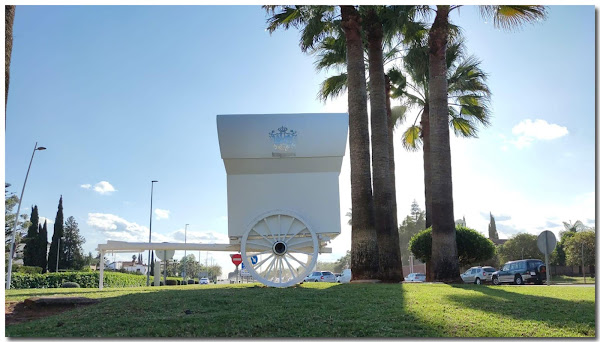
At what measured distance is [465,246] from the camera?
2433 centimetres

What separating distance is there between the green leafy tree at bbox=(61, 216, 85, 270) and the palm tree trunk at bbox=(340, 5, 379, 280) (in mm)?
51173

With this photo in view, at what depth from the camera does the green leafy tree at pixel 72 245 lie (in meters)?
59.2

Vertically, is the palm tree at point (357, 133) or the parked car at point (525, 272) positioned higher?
the palm tree at point (357, 133)

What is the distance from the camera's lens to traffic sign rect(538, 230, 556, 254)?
14680mm

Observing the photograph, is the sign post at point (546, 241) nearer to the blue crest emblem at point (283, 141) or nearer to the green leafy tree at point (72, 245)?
the blue crest emblem at point (283, 141)

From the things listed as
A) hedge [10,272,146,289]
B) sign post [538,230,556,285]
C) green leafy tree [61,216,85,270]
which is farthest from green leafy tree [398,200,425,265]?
sign post [538,230,556,285]

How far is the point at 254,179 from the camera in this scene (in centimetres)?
1263

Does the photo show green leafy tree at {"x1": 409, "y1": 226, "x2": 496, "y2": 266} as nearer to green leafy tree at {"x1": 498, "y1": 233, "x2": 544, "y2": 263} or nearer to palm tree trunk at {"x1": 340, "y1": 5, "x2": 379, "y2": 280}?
palm tree trunk at {"x1": 340, "y1": 5, "x2": 379, "y2": 280}

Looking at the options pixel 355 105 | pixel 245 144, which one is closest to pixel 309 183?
pixel 245 144

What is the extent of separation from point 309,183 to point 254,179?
1.35 m

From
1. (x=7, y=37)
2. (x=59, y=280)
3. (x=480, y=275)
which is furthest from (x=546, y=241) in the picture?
(x=59, y=280)

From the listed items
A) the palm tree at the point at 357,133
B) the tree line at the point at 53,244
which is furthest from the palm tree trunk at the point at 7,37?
the tree line at the point at 53,244

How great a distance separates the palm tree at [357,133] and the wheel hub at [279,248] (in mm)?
3311

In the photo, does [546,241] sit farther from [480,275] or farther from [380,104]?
[480,275]
